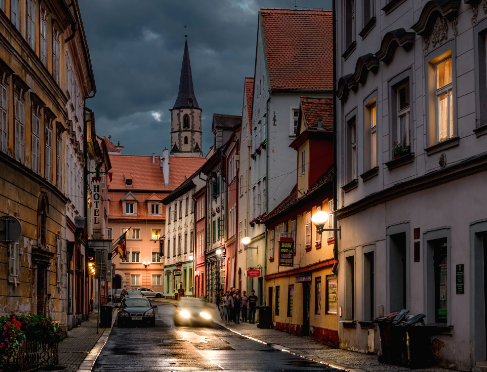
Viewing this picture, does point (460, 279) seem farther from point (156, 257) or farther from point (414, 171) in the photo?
point (156, 257)

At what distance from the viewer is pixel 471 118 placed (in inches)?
580

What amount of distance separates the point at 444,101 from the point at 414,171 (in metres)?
1.82

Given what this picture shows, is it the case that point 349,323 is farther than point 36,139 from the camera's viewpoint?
No

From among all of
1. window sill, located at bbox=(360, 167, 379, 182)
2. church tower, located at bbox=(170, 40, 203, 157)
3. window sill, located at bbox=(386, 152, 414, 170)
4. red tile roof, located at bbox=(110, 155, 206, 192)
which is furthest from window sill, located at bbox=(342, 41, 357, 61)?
church tower, located at bbox=(170, 40, 203, 157)

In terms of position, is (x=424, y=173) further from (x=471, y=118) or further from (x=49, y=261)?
(x=49, y=261)

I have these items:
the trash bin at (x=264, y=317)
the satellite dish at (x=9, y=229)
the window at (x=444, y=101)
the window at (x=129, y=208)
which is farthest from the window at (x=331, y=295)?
the window at (x=129, y=208)

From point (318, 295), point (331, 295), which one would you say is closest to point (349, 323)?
point (331, 295)

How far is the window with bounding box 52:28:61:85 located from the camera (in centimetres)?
2644

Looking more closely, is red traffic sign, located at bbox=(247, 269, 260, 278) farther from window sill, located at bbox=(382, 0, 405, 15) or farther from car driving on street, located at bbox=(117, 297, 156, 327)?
window sill, located at bbox=(382, 0, 405, 15)

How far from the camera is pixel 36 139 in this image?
22.9 metres

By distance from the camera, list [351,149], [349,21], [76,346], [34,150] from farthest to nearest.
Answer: [349,21] → [351,149] → [76,346] → [34,150]

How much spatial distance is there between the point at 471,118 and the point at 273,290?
2348cm

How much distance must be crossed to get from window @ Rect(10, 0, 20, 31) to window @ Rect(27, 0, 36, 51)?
1.30m

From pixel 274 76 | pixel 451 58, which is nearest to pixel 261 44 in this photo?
pixel 274 76
